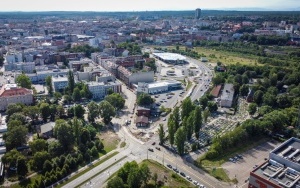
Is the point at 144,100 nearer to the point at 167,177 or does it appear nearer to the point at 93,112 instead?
the point at 93,112

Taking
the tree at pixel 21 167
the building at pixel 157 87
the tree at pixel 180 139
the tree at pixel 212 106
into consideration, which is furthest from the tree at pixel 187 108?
the tree at pixel 21 167

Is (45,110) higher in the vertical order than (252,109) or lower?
higher

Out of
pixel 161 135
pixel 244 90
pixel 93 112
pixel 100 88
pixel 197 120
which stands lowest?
pixel 161 135

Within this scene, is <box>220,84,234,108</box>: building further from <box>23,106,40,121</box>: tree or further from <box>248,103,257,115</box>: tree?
<box>23,106,40,121</box>: tree

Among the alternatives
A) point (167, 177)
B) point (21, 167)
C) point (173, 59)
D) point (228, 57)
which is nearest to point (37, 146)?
point (21, 167)

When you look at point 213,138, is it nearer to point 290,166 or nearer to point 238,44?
point 290,166

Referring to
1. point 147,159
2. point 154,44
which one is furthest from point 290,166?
point 154,44
